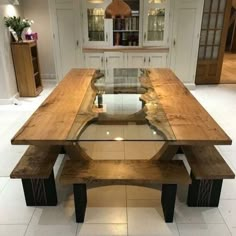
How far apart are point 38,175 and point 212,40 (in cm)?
467

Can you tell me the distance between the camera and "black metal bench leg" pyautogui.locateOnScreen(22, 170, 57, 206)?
6.41 feet

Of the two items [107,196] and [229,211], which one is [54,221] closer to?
[107,196]

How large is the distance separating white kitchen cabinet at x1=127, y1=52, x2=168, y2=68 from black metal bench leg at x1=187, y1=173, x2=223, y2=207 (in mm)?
3283

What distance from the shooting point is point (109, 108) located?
246 centimetres

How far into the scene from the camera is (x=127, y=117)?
2332 millimetres

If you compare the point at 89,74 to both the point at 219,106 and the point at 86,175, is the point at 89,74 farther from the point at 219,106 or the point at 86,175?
the point at 219,106

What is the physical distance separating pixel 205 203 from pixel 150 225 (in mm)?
523

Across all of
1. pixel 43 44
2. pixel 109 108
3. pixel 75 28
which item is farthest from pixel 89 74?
pixel 43 44

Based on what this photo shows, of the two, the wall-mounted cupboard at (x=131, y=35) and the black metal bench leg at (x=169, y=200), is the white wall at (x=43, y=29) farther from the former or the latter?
the black metal bench leg at (x=169, y=200)

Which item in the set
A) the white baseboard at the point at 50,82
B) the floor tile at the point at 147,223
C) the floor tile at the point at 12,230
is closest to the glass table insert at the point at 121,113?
the floor tile at the point at 147,223

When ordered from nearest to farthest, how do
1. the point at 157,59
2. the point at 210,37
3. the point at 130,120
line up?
the point at 130,120
the point at 157,59
the point at 210,37

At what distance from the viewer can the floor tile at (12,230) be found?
5.80 feet

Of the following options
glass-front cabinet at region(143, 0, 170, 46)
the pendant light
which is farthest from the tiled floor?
glass-front cabinet at region(143, 0, 170, 46)

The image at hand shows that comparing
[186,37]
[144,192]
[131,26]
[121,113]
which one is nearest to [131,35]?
[131,26]
